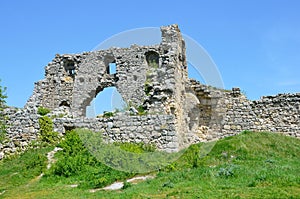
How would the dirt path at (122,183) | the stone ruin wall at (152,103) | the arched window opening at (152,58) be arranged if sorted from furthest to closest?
the arched window opening at (152,58)
the stone ruin wall at (152,103)
the dirt path at (122,183)

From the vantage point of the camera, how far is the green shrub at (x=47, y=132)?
1480 cm

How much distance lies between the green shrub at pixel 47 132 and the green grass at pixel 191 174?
28.7 inches

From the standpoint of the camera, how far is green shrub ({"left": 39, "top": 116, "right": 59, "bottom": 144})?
48.6ft

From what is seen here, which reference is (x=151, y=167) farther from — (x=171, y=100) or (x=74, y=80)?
(x=74, y=80)

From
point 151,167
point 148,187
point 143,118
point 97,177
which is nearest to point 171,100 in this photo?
point 143,118

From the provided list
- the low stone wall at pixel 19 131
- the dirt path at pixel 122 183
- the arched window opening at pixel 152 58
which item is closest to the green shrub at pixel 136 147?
the dirt path at pixel 122 183

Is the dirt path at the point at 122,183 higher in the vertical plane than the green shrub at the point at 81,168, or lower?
lower

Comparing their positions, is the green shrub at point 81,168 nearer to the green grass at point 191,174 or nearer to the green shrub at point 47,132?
the green grass at point 191,174

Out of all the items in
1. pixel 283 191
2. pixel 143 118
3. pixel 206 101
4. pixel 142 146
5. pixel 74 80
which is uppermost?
pixel 74 80

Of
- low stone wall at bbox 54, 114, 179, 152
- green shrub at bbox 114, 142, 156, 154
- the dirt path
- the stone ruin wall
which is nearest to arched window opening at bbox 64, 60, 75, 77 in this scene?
the stone ruin wall

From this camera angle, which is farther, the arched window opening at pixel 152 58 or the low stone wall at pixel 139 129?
the arched window opening at pixel 152 58

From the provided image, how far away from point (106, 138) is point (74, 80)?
9.52 meters

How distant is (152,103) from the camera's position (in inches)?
558

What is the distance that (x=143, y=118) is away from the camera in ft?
44.2
